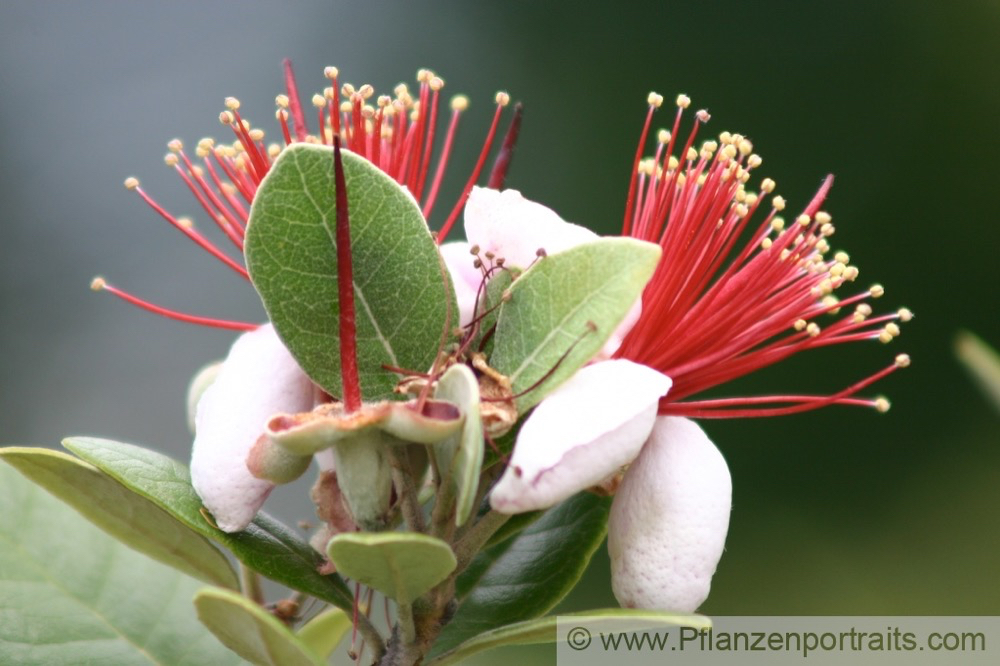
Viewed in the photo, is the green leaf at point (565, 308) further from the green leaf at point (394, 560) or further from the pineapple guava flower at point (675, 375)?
the green leaf at point (394, 560)

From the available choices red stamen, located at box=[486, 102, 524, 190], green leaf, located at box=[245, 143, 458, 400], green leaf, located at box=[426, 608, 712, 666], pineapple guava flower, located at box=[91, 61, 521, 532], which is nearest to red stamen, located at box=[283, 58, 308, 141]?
pineapple guava flower, located at box=[91, 61, 521, 532]

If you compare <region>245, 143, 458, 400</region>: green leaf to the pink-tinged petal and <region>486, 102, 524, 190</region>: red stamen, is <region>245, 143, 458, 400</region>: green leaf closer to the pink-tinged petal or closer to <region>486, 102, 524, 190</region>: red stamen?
the pink-tinged petal

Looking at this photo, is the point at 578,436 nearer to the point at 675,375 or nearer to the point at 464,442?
the point at 464,442

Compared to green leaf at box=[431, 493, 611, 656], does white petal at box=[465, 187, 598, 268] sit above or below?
above

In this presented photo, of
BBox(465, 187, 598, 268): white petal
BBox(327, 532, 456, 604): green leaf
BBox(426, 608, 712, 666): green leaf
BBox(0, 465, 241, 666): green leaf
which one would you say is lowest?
BBox(0, 465, 241, 666): green leaf

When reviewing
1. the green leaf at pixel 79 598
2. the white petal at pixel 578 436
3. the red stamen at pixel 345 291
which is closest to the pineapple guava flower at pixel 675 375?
the white petal at pixel 578 436

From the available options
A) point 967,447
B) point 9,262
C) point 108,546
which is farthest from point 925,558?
point 9,262
